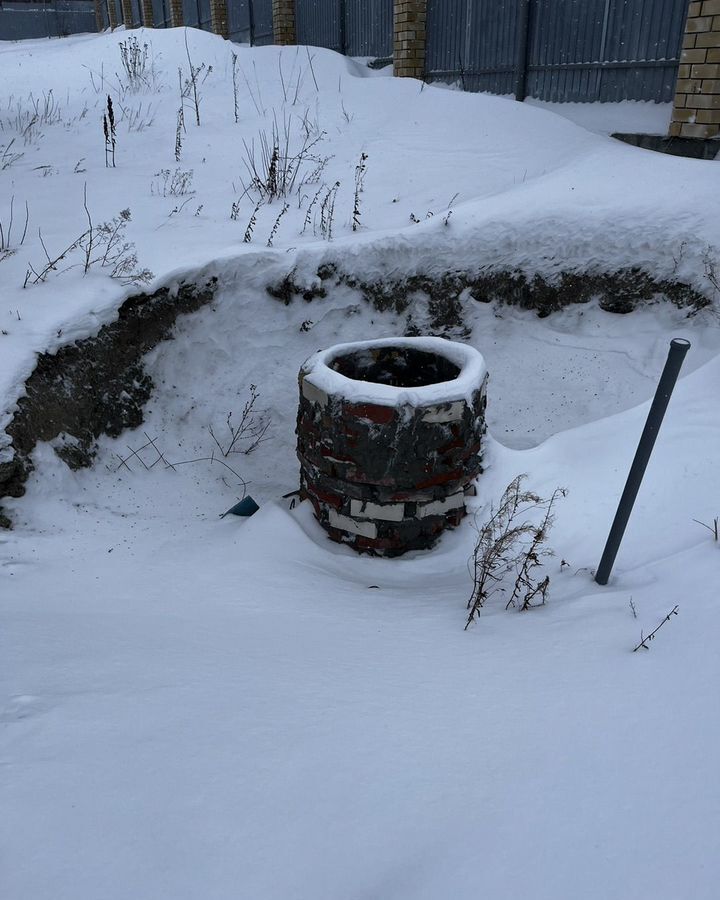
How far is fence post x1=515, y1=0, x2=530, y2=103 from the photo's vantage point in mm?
6841

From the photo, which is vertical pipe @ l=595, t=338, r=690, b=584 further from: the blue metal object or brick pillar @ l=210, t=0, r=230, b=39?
brick pillar @ l=210, t=0, r=230, b=39

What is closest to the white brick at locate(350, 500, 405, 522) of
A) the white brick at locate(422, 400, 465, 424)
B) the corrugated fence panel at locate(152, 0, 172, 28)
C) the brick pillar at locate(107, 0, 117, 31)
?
the white brick at locate(422, 400, 465, 424)

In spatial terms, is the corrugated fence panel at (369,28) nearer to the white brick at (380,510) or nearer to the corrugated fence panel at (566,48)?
the corrugated fence panel at (566,48)

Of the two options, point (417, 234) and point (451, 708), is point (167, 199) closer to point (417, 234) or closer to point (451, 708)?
point (417, 234)

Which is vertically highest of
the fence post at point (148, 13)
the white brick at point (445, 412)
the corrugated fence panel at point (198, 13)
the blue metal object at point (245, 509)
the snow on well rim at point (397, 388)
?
the fence post at point (148, 13)

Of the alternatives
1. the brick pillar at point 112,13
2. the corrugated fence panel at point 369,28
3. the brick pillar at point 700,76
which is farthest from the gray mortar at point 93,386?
the brick pillar at point 112,13

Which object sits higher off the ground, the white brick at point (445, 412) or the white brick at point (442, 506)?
the white brick at point (445, 412)

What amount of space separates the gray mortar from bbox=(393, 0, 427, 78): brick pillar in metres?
5.55

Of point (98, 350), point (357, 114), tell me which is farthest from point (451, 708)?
point (357, 114)

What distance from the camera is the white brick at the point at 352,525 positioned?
304 cm

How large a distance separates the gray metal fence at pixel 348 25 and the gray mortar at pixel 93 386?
6.57 m

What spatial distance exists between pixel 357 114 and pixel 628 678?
22.5ft

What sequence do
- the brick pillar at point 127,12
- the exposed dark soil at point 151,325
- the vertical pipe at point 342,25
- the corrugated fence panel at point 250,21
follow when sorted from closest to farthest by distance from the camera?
the exposed dark soil at point 151,325
the vertical pipe at point 342,25
the corrugated fence panel at point 250,21
the brick pillar at point 127,12

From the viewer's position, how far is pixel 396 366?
361 centimetres
